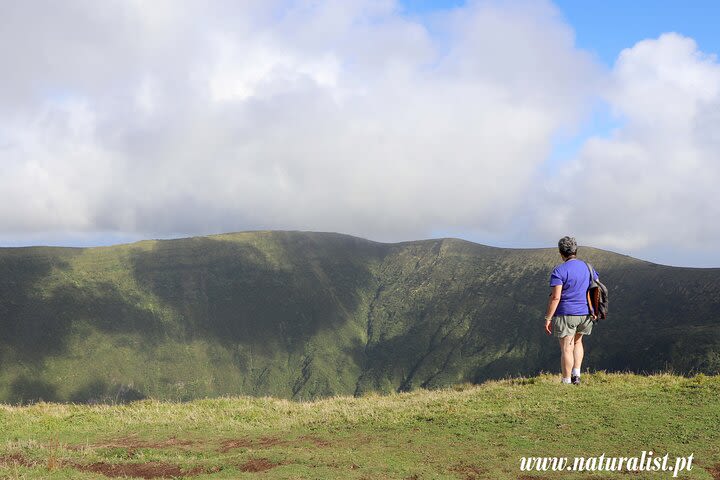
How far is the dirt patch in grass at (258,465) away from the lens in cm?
1225

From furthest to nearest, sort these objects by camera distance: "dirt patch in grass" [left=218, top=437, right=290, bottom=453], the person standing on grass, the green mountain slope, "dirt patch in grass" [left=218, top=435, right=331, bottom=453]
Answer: the green mountain slope
the person standing on grass
"dirt patch in grass" [left=218, top=437, right=290, bottom=453]
"dirt patch in grass" [left=218, top=435, right=331, bottom=453]

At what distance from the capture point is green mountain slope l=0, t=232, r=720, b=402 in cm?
14162

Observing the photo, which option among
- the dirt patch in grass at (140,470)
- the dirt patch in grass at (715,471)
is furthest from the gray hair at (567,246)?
the dirt patch in grass at (140,470)

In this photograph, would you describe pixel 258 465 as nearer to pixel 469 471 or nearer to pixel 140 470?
pixel 140 470

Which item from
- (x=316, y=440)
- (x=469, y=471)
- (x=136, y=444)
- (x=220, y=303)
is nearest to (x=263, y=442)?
(x=316, y=440)

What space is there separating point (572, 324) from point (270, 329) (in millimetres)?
178520

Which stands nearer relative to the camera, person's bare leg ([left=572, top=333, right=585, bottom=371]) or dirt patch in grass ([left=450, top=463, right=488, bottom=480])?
dirt patch in grass ([left=450, top=463, right=488, bottom=480])

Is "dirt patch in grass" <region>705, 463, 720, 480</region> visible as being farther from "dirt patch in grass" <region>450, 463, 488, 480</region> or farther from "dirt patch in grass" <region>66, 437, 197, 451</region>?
"dirt patch in grass" <region>66, 437, 197, 451</region>

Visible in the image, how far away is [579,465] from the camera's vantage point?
438 inches

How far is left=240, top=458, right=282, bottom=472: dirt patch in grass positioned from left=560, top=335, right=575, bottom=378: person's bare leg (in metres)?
8.13

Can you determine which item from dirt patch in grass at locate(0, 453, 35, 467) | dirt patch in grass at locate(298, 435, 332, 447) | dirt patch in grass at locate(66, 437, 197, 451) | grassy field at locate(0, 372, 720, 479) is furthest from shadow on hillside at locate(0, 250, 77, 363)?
dirt patch in grass at locate(298, 435, 332, 447)

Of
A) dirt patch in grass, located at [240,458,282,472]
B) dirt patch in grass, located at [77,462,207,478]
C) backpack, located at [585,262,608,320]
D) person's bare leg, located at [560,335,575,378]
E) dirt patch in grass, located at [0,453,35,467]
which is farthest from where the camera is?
backpack, located at [585,262,608,320]

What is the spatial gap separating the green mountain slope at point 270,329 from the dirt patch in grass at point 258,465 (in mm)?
123135

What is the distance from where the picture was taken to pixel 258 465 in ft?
41.0
